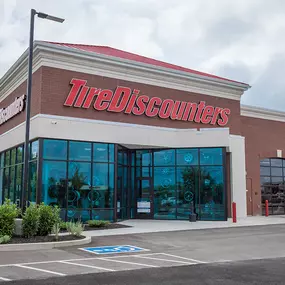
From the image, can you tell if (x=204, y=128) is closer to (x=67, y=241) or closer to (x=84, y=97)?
(x=84, y=97)

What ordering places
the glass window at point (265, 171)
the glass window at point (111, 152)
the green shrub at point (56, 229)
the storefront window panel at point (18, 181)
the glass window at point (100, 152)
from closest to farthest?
the green shrub at point (56, 229)
the glass window at point (100, 152)
the glass window at point (111, 152)
the storefront window panel at point (18, 181)
the glass window at point (265, 171)

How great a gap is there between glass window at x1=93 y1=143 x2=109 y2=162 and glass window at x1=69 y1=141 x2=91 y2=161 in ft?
1.16

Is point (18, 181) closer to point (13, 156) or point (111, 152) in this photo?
point (13, 156)

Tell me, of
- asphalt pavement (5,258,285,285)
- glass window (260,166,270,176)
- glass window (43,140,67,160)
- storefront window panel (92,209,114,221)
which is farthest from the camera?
glass window (260,166,270,176)

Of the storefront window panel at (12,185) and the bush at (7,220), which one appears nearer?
the bush at (7,220)

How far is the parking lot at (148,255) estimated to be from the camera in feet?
30.2

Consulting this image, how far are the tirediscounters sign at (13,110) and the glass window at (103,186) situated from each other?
5234 millimetres

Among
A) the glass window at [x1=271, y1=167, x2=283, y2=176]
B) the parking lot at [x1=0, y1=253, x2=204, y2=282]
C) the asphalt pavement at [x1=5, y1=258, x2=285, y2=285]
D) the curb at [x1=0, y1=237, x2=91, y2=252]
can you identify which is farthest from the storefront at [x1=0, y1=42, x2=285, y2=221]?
the asphalt pavement at [x1=5, y1=258, x2=285, y2=285]

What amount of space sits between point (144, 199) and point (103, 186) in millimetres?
3691

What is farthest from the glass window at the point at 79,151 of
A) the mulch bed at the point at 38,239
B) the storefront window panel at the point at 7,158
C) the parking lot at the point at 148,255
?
the mulch bed at the point at 38,239

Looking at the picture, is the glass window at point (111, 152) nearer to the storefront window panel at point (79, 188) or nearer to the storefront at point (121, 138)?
the storefront at point (121, 138)

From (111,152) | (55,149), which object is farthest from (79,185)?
(111,152)

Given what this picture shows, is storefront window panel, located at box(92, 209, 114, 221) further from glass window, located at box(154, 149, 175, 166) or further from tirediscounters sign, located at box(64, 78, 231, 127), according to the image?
tirediscounters sign, located at box(64, 78, 231, 127)

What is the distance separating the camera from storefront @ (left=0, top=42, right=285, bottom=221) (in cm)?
1995
